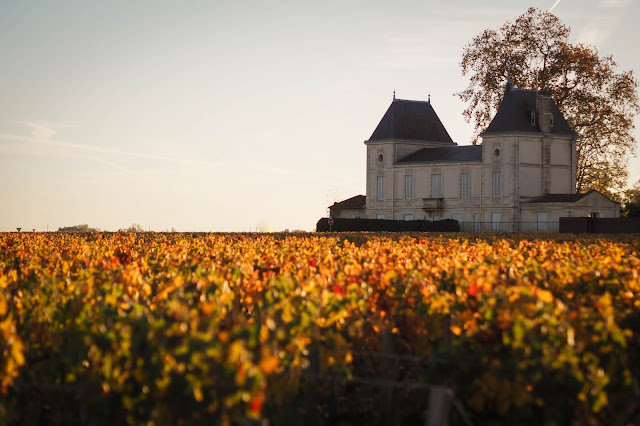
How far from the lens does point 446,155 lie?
239ft

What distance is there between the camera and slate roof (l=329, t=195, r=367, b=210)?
79469 mm

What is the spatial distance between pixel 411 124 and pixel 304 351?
7127 centimetres

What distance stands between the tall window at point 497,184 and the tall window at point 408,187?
783cm

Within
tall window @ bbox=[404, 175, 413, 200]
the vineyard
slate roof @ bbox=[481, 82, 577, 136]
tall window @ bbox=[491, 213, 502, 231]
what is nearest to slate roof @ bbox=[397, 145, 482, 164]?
tall window @ bbox=[404, 175, 413, 200]

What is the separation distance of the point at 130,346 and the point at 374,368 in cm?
349

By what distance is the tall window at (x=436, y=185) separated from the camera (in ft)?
235

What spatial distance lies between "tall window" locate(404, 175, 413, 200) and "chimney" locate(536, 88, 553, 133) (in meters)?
12.0

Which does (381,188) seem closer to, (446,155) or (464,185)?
(446,155)

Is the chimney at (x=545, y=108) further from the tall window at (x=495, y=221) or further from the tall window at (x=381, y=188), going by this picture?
the tall window at (x=381, y=188)

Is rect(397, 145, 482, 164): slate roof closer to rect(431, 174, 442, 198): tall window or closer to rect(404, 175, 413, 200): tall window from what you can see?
rect(431, 174, 442, 198): tall window

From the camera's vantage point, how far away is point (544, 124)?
223 feet

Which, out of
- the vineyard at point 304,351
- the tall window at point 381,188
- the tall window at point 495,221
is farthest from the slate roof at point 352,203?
the vineyard at point 304,351

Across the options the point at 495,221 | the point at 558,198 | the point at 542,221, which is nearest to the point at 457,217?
the point at 495,221

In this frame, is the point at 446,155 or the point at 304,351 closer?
the point at 304,351
